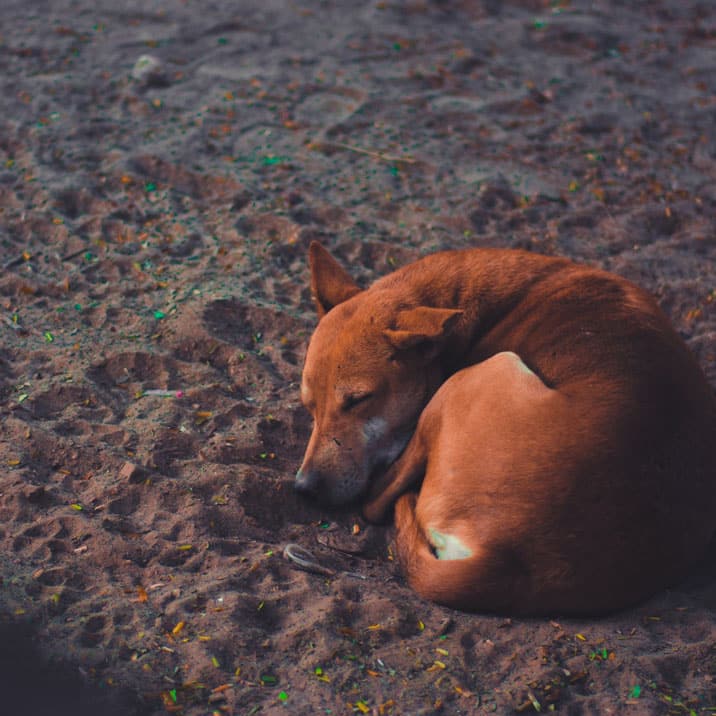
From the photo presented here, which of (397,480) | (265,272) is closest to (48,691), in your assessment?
(397,480)

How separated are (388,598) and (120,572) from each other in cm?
103

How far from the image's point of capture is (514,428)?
11.9ft

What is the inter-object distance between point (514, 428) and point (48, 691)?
6.16 feet

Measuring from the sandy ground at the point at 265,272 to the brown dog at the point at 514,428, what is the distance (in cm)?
22

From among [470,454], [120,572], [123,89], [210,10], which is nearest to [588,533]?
[470,454]

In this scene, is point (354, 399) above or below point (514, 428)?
below

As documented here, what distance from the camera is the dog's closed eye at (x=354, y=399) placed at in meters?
4.20

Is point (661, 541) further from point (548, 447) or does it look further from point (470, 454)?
point (470, 454)

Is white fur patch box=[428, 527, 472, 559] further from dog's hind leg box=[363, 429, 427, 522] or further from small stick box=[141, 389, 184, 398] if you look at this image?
small stick box=[141, 389, 184, 398]

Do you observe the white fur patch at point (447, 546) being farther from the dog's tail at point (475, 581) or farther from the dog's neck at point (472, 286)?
the dog's neck at point (472, 286)

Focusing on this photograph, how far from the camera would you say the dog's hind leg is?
408 cm

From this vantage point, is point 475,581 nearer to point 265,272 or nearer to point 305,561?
point 305,561

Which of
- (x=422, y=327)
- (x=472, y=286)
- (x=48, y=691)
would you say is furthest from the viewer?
(x=472, y=286)

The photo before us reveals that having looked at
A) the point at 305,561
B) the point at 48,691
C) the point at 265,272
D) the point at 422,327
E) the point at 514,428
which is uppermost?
the point at 422,327
